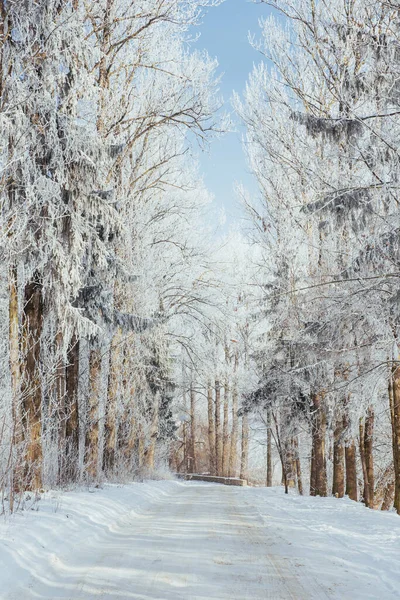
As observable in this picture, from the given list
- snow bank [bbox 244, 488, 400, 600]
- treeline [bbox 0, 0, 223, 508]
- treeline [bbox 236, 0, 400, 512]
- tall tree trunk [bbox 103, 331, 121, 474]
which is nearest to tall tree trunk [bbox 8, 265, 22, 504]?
treeline [bbox 0, 0, 223, 508]

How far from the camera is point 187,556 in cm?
564

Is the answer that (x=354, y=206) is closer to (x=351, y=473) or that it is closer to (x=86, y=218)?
(x=86, y=218)

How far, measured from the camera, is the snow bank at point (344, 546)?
4.72 meters

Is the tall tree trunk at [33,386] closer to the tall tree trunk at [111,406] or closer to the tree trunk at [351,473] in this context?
the tall tree trunk at [111,406]

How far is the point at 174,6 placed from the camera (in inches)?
514

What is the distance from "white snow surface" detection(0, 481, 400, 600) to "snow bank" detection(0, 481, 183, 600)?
0.6 inches

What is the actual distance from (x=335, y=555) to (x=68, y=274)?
582 cm

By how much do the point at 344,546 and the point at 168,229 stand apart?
14.7m

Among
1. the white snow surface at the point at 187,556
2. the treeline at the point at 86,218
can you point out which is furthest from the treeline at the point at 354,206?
the treeline at the point at 86,218

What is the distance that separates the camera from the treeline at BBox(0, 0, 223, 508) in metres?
8.24

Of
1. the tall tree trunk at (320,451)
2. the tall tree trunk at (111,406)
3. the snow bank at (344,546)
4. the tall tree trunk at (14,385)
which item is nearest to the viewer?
the snow bank at (344,546)

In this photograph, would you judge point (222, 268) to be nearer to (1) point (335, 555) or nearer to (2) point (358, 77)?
(2) point (358, 77)

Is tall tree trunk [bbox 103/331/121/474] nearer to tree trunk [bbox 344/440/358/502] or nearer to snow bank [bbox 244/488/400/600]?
snow bank [bbox 244/488/400/600]

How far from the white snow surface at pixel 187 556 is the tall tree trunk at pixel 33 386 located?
1.77 ft
